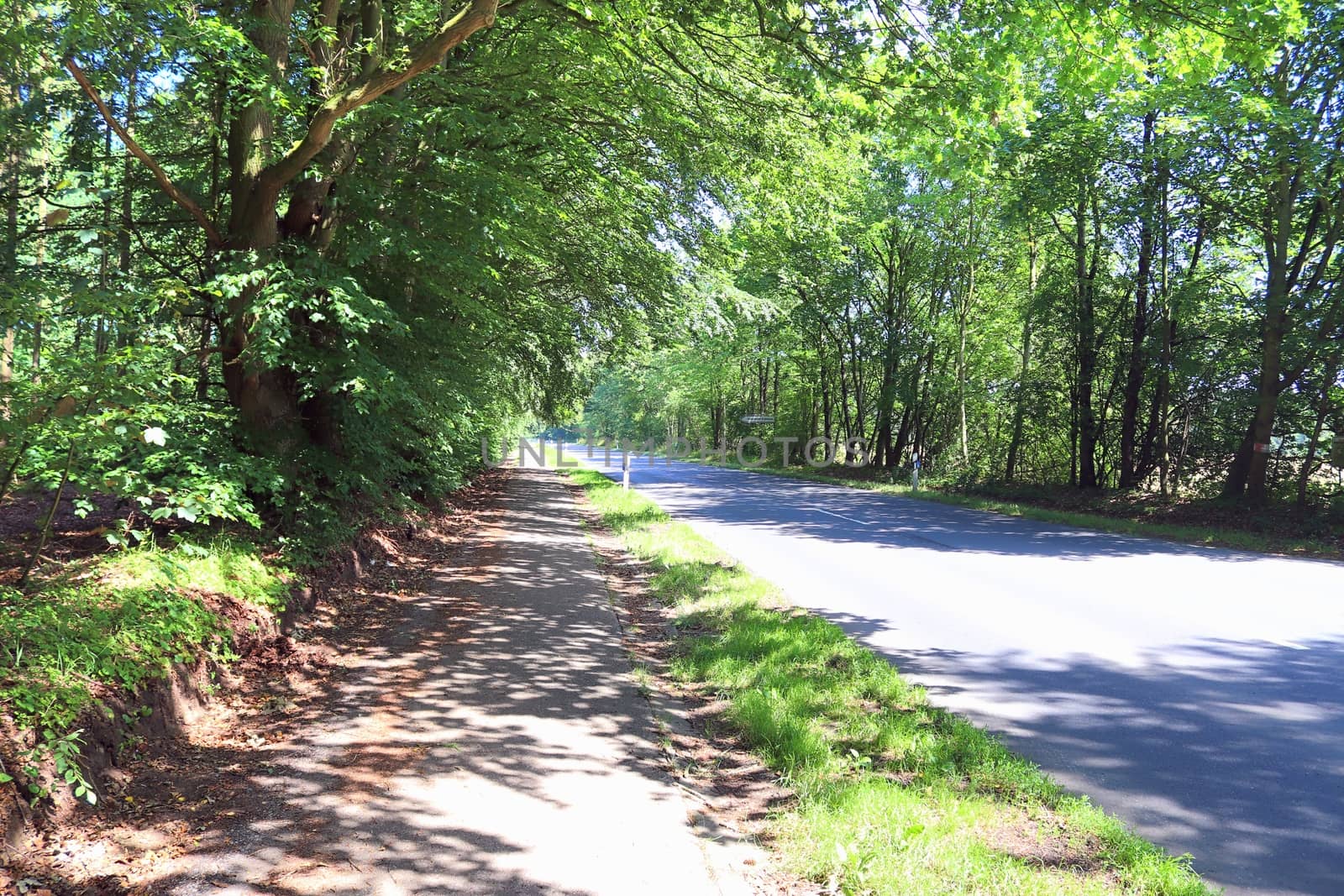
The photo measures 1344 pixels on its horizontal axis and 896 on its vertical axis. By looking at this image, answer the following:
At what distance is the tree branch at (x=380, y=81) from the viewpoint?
562cm

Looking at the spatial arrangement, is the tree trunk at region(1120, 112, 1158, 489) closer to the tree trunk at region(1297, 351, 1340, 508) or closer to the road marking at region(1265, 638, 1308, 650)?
the tree trunk at region(1297, 351, 1340, 508)

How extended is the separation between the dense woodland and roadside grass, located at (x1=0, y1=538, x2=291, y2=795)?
0.53m

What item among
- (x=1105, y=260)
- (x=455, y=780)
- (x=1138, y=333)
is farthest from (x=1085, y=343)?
(x=455, y=780)

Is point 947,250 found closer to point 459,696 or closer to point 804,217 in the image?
point 804,217

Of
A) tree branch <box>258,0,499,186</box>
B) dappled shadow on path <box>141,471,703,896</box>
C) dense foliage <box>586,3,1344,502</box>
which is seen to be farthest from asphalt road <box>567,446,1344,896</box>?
tree branch <box>258,0,499,186</box>

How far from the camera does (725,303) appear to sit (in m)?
14.5

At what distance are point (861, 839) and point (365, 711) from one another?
3.16 meters

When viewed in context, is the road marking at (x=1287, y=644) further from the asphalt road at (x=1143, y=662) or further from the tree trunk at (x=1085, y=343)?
the tree trunk at (x=1085, y=343)

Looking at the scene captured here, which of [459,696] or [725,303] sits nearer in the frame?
[459,696]

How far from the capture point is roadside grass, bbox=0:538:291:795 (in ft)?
11.9

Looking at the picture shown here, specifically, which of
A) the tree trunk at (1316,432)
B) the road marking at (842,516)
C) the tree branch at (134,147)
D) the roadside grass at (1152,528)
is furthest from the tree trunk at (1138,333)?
the tree branch at (134,147)

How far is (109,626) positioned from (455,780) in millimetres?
2297

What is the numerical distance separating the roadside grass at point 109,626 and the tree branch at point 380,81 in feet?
10.9

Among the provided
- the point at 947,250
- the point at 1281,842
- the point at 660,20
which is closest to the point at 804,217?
the point at 660,20
